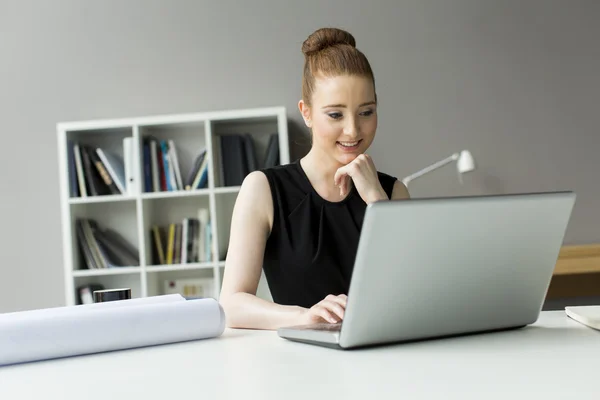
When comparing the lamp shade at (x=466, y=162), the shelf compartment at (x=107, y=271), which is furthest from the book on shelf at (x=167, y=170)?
the lamp shade at (x=466, y=162)

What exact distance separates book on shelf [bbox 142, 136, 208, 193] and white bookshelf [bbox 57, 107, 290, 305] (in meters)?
0.04

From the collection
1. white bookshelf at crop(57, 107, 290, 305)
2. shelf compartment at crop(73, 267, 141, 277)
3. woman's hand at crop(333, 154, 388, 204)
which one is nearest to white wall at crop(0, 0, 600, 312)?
white bookshelf at crop(57, 107, 290, 305)

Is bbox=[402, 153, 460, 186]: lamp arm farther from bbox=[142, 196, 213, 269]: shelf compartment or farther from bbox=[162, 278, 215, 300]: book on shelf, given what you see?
bbox=[162, 278, 215, 300]: book on shelf

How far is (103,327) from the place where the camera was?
1.05 metres

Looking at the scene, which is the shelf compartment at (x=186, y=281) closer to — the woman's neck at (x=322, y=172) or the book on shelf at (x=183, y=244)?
the book on shelf at (x=183, y=244)

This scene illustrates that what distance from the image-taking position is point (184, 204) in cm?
391

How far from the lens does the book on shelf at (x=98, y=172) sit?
373 cm

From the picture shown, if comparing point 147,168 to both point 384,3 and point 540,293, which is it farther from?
point 540,293

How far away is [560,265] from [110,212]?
2292mm

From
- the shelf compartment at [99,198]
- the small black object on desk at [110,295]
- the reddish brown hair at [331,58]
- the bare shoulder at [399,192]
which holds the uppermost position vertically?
the reddish brown hair at [331,58]

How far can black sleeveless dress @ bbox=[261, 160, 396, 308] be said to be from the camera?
1.91 meters

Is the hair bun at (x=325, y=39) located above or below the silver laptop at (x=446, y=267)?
above

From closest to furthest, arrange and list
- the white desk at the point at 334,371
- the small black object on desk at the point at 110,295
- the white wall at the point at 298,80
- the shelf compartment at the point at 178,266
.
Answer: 1. the white desk at the point at 334,371
2. the small black object on desk at the point at 110,295
3. the shelf compartment at the point at 178,266
4. the white wall at the point at 298,80

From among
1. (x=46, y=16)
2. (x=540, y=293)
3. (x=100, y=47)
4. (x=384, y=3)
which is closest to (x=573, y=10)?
(x=384, y=3)
